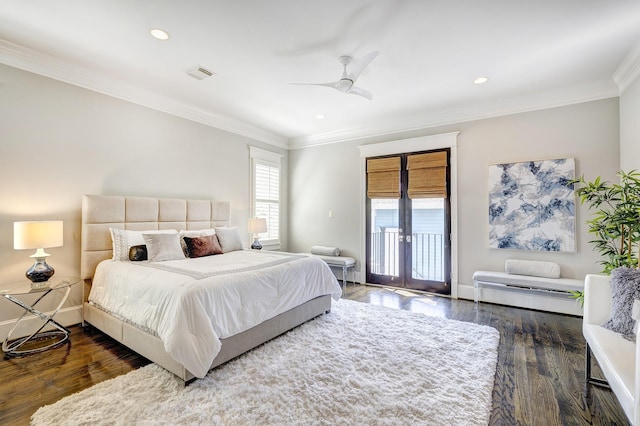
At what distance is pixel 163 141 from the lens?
4.16 metres

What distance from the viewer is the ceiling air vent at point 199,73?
327cm

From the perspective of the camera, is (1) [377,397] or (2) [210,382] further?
(2) [210,382]

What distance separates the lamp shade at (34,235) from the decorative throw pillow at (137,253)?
649 millimetres

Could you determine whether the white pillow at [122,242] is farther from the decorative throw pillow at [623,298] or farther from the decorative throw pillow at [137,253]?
the decorative throw pillow at [623,298]

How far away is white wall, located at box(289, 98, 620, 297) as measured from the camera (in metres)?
3.69

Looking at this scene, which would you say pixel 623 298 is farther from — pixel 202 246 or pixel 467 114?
pixel 202 246

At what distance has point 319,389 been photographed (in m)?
2.11

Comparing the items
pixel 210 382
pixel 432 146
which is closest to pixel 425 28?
pixel 432 146

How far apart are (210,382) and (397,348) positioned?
5.54 ft

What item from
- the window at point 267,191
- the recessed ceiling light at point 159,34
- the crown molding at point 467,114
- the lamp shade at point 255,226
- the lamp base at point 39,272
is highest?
the recessed ceiling light at point 159,34

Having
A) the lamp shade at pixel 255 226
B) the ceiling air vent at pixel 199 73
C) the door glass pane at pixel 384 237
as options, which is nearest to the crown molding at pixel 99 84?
the ceiling air vent at pixel 199 73

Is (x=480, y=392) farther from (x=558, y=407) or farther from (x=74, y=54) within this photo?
(x=74, y=54)

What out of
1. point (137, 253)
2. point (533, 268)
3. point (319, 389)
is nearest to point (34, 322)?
point (137, 253)

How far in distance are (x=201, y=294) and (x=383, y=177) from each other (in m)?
3.83
